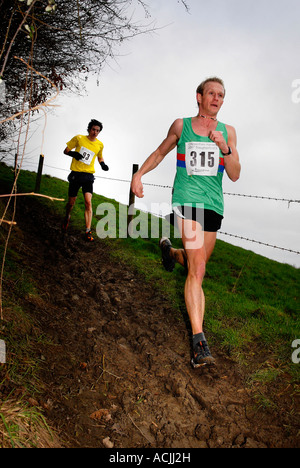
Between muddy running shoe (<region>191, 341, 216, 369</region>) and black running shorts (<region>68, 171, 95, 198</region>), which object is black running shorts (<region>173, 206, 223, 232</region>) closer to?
muddy running shoe (<region>191, 341, 216, 369</region>)

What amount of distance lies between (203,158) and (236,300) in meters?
2.70

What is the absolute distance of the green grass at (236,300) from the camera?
336cm

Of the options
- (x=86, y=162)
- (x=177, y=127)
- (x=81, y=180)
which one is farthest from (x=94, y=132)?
(x=177, y=127)

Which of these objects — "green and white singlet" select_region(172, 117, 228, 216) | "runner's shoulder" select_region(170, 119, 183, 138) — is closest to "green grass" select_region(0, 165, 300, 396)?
"green and white singlet" select_region(172, 117, 228, 216)

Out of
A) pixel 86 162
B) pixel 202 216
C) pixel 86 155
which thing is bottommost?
pixel 202 216

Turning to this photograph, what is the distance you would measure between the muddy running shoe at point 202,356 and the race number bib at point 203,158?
1666mm

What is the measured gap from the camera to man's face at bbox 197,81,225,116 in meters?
3.21

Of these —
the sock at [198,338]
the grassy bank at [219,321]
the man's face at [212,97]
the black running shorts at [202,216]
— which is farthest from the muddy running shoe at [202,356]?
the man's face at [212,97]

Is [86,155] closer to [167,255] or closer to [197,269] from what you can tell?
[167,255]

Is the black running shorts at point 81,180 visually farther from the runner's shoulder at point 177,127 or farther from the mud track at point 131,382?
the runner's shoulder at point 177,127

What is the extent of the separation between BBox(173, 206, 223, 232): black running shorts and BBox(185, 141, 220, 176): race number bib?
1.25 ft

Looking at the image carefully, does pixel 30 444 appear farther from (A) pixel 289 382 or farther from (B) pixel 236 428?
(A) pixel 289 382

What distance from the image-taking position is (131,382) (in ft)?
8.52

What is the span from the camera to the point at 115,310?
3955mm
